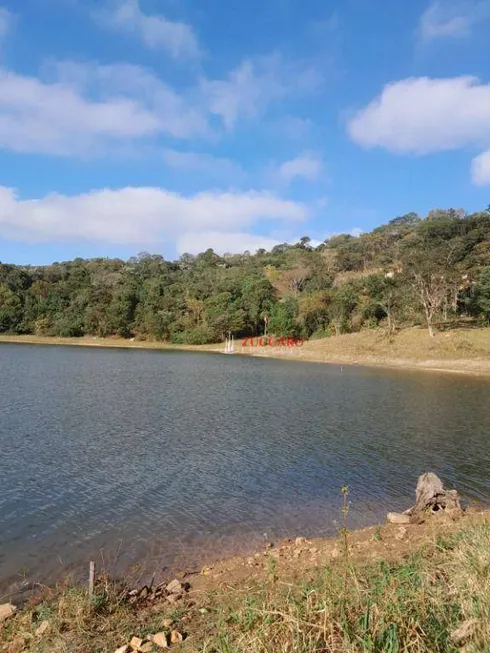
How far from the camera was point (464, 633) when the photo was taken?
12.2 ft

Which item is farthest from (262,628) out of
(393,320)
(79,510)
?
(393,320)

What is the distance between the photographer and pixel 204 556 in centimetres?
841

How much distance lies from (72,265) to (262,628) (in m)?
125

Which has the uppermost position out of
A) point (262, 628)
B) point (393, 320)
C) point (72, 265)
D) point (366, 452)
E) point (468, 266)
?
point (72, 265)

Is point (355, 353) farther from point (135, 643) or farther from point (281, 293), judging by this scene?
point (135, 643)

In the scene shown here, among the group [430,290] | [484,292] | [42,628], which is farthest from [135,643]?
[484,292]

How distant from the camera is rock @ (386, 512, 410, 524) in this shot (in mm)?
9641

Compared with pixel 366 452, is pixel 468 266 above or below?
above

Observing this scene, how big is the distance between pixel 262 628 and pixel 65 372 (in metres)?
36.8

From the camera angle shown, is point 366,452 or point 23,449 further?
point 366,452

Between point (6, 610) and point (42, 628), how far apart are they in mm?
992

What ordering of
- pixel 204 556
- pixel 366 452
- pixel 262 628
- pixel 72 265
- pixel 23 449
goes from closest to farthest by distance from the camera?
pixel 262 628 < pixel 204 556 < pixel 23 449 < pixel 366 452 < pixel 72 265

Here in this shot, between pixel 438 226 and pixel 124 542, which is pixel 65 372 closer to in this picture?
pixel 124 542

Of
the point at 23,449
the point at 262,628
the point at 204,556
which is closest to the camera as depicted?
the point at 262,628
